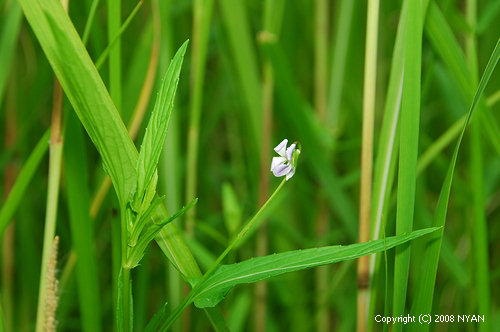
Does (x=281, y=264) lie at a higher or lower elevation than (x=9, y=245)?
lower

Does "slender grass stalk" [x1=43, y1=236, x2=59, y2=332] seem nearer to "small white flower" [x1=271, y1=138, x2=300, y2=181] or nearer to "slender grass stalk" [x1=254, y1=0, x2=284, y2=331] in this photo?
"small white flower" [x1=271, y1=138, x2=300, y2=181]

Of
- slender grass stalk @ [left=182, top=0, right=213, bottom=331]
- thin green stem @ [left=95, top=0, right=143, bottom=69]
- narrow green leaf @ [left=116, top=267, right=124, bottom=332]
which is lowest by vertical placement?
narrow green leaf @ [left=116, top=267, right=124, bottom=332]

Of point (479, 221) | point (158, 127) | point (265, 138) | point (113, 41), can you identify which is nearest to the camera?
point (158, 127)

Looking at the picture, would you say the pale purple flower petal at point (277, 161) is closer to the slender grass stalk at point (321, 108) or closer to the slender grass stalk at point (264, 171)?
the slender grass stalk at point (264, 171)

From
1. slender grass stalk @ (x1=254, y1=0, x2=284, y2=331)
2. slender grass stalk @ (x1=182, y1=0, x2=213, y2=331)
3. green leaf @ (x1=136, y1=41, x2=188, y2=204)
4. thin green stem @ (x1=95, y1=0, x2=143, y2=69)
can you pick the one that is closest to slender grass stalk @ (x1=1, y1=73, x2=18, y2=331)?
slender grass stalk @ (x1=182, y1=0, x2=213, y2=331)

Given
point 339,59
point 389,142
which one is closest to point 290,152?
point 389,142

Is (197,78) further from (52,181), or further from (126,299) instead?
(126,299)

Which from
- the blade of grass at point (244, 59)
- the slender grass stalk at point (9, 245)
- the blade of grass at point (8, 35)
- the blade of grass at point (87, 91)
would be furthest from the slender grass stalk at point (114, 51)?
the slender grass stalk at point (9, 245)

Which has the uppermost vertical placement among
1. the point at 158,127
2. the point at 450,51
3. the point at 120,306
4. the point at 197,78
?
the point at 197,78
